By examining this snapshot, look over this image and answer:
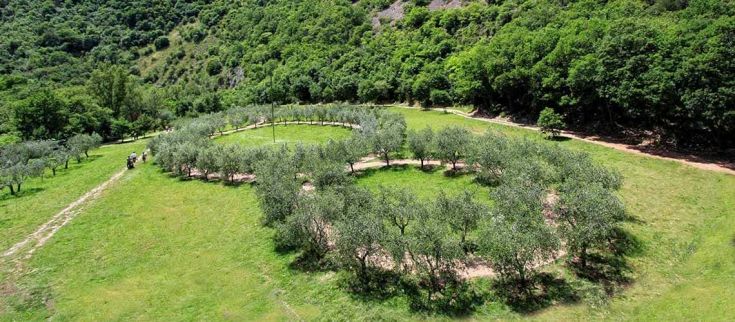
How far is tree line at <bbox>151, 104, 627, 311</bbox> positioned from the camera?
3155 cm

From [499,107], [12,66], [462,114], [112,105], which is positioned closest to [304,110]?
[462,114]

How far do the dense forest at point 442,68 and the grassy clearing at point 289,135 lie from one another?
94.0ft

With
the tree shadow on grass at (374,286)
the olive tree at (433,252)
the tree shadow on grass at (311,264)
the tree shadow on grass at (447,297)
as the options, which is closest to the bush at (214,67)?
the tree shadow on grass at (311,264)

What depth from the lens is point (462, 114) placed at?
95.7 meters

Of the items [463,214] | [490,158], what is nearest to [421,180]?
[490,158]

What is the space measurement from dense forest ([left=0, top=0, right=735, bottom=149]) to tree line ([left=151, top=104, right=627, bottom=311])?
2217cm

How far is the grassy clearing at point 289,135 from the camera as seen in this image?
278ft

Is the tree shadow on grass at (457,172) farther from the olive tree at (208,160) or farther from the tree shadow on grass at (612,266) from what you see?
the olive tree at (208,160)

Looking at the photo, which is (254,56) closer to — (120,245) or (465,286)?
(120,245)

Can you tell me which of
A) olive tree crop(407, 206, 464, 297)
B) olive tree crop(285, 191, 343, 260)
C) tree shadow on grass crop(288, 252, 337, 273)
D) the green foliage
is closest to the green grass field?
tree shadow on grass crop(288, 252, 337, 273)

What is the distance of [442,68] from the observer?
11106 centimetres

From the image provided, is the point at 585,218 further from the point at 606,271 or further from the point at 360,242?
the point at 360,242

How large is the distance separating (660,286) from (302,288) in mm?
26988

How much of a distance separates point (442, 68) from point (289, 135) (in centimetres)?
4486
